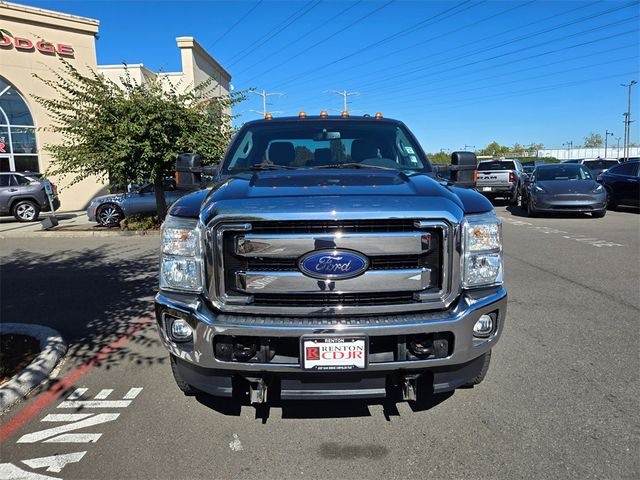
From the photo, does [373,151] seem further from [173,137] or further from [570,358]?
[173,137]

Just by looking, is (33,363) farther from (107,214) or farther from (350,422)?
(107,214)

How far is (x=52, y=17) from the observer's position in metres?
19.6

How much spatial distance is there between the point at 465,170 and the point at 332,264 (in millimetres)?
1895

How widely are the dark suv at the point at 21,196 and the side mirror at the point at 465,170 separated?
1589 cm

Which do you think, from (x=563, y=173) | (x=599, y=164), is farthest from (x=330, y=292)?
(x=599, y=164)

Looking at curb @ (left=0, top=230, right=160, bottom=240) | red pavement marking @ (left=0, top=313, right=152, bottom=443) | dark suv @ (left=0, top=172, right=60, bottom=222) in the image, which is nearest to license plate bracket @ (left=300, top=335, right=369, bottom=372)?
red pavement marking @ (left=0, top=313, right=152, bottom=443)

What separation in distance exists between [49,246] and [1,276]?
3702 millimetres

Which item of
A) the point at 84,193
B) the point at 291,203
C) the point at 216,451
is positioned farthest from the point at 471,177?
the point at 84,193

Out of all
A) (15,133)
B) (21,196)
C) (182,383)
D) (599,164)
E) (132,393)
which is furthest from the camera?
(599,164)

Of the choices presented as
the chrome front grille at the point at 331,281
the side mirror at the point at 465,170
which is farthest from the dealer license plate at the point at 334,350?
the side mirror at the point at 465,170

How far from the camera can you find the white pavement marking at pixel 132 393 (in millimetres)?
3490

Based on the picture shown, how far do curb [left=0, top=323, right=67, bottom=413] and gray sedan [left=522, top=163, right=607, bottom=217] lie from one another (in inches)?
533

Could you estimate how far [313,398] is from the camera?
2.62 metres

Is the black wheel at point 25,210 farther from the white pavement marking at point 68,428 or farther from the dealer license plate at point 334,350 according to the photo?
the dealer license plate at point 334,350
